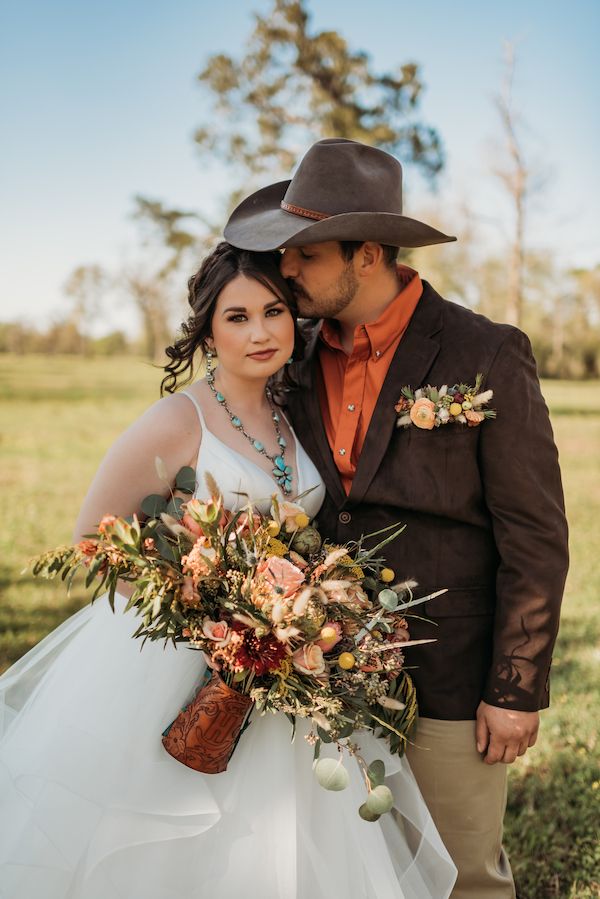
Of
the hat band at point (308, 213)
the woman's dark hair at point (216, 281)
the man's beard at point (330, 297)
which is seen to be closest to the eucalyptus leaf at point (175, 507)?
the woman's dark hair at point (216, 281)

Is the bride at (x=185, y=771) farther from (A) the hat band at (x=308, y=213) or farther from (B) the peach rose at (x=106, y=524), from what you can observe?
(B) the peach rose at (x=106, y=524)

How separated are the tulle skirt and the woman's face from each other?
101 centimetres

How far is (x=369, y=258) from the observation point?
2967mm

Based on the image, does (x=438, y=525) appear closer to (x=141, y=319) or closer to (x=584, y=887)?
(x=584, y=887)

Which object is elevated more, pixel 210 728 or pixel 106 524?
pixel 106 524

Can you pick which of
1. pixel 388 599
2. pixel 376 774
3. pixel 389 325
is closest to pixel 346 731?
pixel 376 774

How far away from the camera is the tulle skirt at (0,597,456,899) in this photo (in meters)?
2.31

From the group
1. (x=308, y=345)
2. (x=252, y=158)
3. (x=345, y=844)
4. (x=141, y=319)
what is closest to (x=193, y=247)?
(x=252, y=158)

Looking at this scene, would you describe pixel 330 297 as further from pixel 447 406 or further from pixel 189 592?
pixel 189 592

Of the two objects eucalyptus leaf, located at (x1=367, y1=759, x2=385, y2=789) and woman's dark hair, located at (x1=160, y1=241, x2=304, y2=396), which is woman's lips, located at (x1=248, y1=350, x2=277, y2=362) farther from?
eucalyptus leaf, located at (x1=367, y1=759, x2=385, y2=789)

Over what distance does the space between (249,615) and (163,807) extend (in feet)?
2.44

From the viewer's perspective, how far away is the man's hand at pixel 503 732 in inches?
107

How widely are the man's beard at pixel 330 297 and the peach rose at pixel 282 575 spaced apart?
1.18 m

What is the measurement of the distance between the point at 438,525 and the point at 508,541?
25cm
